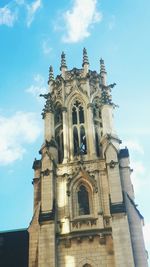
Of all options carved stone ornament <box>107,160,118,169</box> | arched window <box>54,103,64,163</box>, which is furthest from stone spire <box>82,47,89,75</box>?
carved stone ornament <box>107,160,118,169</box>

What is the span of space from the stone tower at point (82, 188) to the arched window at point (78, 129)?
0.08m

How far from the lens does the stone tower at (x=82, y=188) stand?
2672cm

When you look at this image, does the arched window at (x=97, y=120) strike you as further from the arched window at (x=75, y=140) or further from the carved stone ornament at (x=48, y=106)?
the carved stone ornament at (x=48, y=106)

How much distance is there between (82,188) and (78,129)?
5700 millimetres

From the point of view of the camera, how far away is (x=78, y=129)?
→ 34.5m

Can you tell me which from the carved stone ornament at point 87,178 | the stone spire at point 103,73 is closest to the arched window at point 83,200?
the carved stone ornament at point 87,178

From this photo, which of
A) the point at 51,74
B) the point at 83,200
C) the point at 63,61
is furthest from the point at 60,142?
the point at 63,61

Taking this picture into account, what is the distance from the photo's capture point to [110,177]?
29.4 meters

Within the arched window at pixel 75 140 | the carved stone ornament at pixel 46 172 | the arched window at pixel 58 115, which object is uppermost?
the arched window at pixel 58 115

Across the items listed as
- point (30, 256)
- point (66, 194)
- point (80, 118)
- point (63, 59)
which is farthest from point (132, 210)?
point (63, 59)

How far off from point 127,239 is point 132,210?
247 cm

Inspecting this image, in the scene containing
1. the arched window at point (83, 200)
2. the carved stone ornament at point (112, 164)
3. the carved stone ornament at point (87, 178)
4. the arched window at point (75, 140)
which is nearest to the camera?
the arched window at point (83, 200)

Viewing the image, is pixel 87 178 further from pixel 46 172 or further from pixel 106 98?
pixel 106 98

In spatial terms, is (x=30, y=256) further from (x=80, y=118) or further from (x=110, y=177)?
(x=80, y=118)
